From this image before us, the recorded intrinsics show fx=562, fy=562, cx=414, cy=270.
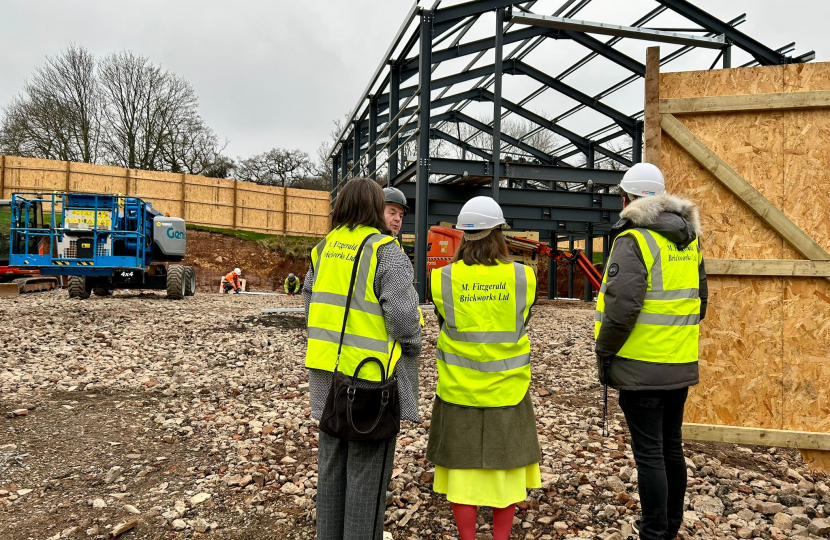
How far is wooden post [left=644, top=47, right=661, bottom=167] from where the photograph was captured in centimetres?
410

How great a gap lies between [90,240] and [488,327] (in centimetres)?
1374

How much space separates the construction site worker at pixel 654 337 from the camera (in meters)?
2.75

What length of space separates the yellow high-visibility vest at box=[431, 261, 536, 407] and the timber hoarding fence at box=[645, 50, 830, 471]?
2054 mm

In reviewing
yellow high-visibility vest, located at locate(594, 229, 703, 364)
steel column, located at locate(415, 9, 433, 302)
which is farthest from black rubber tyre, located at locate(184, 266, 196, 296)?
yellow high-visibility vest, located at locate(594, 229, 703, 364)

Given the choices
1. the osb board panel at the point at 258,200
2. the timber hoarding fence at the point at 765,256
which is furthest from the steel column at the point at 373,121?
the timber hoarding fence at the point at 765,256

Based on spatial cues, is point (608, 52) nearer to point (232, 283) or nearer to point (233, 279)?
point (232, 283)

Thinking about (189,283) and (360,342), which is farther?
A: (189,283)

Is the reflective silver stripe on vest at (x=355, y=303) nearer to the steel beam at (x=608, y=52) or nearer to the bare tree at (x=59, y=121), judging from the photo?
the steel beam at (x=608, y=52)

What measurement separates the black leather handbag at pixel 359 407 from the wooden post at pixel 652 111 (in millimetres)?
2740

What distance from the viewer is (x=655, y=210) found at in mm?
2883

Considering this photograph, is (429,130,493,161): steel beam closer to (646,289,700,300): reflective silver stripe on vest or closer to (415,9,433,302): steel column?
(415,9,433,302): steel column

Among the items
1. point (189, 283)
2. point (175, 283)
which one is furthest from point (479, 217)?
point (189, 283)

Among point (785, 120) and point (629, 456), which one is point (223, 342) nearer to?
point (629, 456)

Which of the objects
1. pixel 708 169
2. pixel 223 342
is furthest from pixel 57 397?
pixel 708 169
